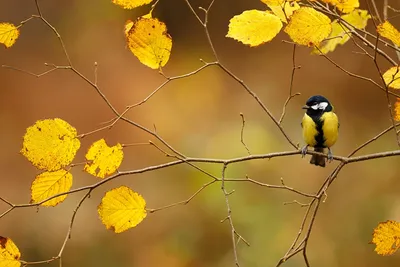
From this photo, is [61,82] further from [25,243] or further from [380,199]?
[380,199]

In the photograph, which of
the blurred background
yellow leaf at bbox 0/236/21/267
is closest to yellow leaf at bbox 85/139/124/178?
yellow leaf at bbox 0/236/21/267

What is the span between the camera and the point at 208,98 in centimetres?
292

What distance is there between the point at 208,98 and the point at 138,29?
7.60ft

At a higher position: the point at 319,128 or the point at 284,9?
the point at 284,9

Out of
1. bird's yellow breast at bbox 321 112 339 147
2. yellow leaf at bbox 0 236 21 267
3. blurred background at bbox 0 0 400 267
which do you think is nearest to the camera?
yellow leaf at bbox 0 236 21 267

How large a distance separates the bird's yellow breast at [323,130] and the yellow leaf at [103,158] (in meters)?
0.38

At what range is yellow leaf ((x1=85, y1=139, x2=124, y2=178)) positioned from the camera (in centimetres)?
59

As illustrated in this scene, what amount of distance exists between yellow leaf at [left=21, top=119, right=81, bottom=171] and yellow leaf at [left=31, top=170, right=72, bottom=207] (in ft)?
0.11

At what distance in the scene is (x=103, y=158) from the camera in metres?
0.59

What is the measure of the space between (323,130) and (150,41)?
371 millimetres

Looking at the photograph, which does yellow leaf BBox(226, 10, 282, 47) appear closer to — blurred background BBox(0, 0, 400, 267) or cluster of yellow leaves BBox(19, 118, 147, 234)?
cluster of yellow leaves BBox(19, 118, 147, 234)

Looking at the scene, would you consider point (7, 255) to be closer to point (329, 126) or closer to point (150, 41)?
point (150, 41)

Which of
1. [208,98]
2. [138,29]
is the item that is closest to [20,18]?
[208,98]

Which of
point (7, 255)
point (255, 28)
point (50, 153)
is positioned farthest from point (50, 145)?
point (255, 28)
